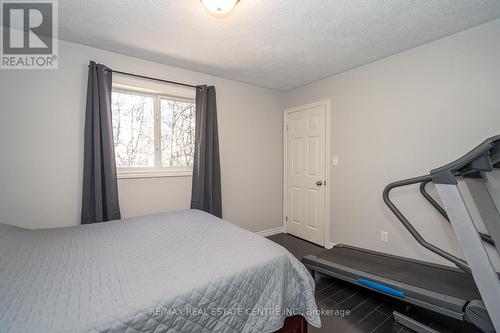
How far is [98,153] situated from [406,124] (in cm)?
327

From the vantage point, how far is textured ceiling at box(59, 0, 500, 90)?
5.80 ft

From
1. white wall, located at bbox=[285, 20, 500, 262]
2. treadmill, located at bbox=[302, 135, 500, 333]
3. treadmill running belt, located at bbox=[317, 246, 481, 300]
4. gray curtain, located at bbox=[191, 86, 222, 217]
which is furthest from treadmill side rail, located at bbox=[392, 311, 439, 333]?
gray curtain, located at bbox=[191, 86, 222, 217]

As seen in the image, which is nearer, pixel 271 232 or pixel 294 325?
pixel 294 325

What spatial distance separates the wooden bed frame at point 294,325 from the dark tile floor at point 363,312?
0.32m

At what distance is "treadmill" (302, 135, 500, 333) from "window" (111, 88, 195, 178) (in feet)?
7.11

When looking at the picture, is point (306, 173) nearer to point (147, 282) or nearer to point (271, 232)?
point (271, 232)

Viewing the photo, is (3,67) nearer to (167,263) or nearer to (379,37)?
(167,263)

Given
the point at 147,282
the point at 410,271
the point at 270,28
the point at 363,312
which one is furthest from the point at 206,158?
the point at 410,271

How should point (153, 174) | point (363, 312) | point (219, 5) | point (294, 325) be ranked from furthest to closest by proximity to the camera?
1. point (153, 174)
2. point (363, 312)
3. point (219, 5)
4. point (294, 325)

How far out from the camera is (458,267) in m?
1.65

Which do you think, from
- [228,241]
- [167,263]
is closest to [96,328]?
[167,263]

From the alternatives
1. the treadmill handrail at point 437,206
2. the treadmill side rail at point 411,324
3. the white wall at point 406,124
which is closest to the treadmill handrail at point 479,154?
the treadmill handrail at point 437,206

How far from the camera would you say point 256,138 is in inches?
144

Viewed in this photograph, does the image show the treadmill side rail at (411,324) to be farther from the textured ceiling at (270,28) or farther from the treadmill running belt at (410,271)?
the textured ceiling at (270,28)
